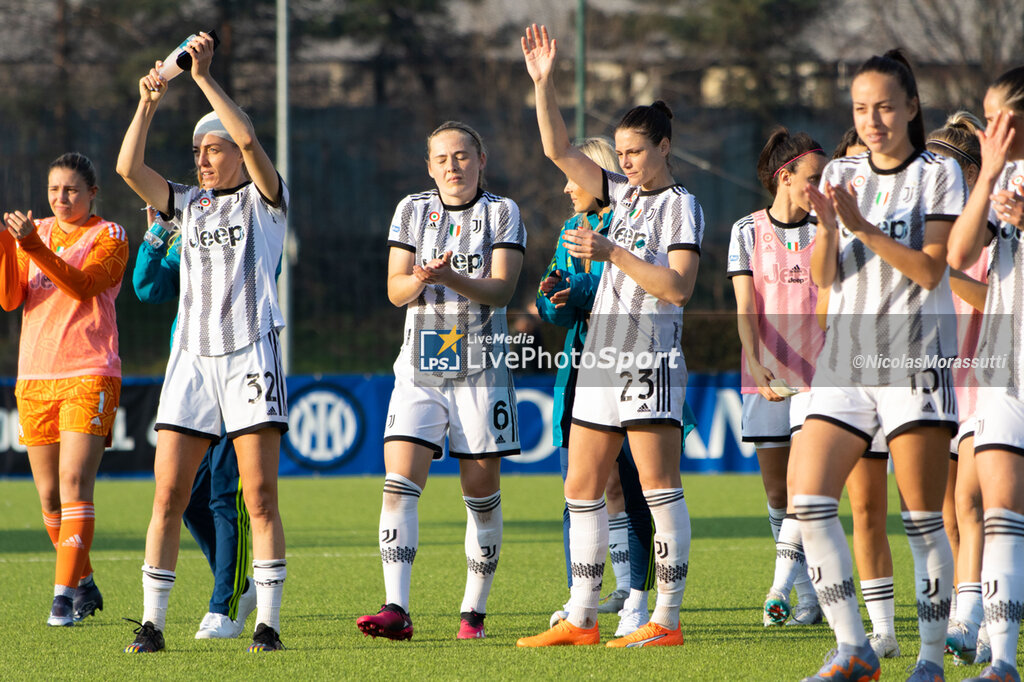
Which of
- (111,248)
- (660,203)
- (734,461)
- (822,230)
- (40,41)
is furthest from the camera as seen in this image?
(40,41)

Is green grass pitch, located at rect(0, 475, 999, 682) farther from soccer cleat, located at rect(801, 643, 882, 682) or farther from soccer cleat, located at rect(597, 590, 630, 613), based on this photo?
soccer cleat, located at rect(801, 643, 882, 682)

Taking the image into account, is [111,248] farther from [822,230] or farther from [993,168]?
[993,168]

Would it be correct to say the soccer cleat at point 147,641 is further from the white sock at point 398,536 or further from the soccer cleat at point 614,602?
the soccer cleat at point 614,602

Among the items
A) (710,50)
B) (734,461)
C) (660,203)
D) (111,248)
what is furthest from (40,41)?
(660,203)

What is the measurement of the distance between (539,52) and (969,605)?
9.38 ft

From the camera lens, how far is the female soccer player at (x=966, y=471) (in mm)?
4438

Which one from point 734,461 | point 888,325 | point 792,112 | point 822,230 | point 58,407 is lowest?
point 734,461

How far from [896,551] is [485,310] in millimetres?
4059

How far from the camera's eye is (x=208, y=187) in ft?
17.3

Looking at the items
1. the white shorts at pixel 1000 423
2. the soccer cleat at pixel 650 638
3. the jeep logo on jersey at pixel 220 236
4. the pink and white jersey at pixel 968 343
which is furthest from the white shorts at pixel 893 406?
the jeep logo on jersey at pixel 220 236

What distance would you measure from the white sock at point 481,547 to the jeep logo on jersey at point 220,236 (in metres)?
1.51

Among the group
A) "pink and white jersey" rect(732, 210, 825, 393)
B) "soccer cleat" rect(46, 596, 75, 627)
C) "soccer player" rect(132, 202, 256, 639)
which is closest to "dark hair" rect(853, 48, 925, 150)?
"pink and white jersey" rect(732, 210, 825, 393)

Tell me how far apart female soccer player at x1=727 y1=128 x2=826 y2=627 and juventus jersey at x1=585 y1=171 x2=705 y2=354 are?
2.34 ft

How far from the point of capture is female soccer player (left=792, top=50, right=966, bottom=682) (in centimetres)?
402
